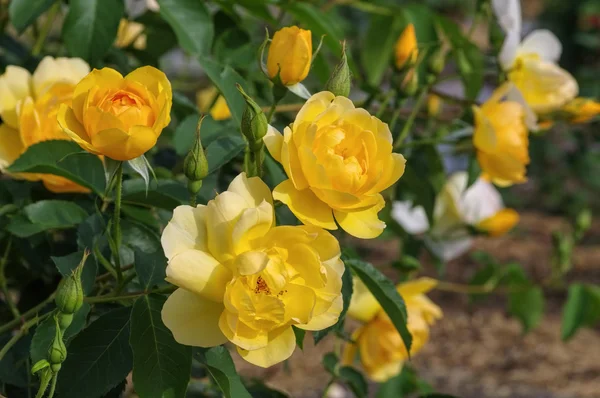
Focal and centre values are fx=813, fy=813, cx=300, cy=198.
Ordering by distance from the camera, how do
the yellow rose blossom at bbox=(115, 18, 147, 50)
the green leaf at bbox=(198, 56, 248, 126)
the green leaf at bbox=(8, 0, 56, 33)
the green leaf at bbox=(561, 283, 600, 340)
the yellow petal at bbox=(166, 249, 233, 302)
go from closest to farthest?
the yellow petal at bbox=(166, 249, 233, 302), the green leaf at bbox=(198, 56, 248, 126), the green leaf at bbox=(8, 0, 56, 33), the yellow rose blossom at bbox=(115, 18, 147, 50), the green leaf at bbox=(561, 283, 600, 340)

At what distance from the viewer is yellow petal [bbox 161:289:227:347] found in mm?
526

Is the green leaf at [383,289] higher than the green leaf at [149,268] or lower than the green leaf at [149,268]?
lower

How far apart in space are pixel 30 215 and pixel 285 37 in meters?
0.27

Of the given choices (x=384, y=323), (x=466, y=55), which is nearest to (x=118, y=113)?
(x=384, y=323)

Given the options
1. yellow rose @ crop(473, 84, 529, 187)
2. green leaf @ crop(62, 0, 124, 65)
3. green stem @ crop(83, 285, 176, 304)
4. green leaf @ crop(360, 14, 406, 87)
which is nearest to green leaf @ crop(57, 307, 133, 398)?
green stem @ crop(83, 285, 176, 304)

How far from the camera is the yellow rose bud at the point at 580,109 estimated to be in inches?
39.4

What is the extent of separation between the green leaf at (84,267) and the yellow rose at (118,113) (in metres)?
0.11

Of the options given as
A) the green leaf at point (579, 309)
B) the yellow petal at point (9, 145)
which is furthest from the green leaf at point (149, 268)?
the green leaf at point (579, 309)

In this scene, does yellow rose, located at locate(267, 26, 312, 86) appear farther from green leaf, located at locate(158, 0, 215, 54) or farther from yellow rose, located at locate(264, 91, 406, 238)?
green leaf, located at locate(158, 0, 215, 54)

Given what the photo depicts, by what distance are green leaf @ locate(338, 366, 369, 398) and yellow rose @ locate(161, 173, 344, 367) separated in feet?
1.80

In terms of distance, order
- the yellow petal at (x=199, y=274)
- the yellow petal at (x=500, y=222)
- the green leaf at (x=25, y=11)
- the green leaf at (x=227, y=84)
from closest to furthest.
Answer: the yellow petal at (x=199, y=274) → the green leaf at (x=227, y=84) → the green leaf at (x=25, y=11) → the yellow petal at (x=500, y=222)

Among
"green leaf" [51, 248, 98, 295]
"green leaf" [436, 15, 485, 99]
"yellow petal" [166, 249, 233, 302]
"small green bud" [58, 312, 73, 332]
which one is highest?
"yellow petal" [166, 249, 233, 302]

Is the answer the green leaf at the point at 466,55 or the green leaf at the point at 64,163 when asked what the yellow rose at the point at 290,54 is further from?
the green leaf at the point at 466,55

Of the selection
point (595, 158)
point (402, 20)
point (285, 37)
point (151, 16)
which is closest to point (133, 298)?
point (285, 37)
